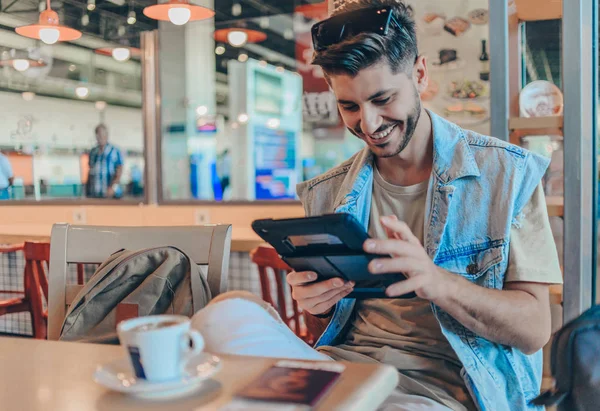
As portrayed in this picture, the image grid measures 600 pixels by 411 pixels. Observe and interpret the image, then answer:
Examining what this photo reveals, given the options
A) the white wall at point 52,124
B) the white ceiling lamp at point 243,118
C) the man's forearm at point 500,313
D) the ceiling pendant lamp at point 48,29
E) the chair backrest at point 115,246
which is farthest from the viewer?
the white ceiling lamp at point 243,118

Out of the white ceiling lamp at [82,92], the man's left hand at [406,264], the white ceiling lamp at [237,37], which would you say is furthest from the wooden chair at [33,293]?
the white ceiling lamp at [82,92]

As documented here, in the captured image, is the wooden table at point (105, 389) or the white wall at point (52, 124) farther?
the white wall at point (52, 124)

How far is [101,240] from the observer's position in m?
1.53

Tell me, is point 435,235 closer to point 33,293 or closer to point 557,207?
point 557,207

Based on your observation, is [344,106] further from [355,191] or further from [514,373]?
[514,373]

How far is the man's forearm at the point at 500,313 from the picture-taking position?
3.87 feet

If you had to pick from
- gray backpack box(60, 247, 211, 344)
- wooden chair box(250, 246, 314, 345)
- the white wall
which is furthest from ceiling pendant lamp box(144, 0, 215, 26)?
gray backpack box(60, 247, 211, 344)

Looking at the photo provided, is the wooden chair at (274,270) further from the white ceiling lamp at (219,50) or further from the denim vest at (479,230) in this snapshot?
the white ceiling lamp at (219,50)

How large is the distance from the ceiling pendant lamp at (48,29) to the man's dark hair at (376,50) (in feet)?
12.7

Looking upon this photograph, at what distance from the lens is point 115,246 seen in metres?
1.52

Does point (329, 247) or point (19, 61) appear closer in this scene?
point (329, 247)

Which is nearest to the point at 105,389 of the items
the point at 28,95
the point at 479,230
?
the point at 479,230

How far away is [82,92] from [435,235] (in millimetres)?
6798

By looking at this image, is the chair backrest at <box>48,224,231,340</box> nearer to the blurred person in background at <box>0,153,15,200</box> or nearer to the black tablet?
the black tablet
